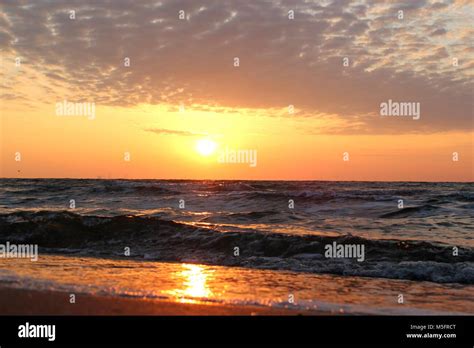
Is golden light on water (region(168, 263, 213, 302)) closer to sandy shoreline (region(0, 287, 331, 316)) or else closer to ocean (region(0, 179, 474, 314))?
ocean (region(0, 179, 474, 314))

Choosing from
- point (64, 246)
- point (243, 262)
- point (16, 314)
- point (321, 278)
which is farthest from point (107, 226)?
point (16, 314)

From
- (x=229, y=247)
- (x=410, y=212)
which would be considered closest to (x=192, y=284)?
(x=229, y=247)

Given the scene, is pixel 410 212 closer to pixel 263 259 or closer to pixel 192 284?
pixel 263 259

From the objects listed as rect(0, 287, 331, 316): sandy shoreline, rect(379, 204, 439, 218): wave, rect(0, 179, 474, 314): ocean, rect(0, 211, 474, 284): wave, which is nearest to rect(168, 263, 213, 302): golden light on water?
rect(0, 179, 474, 314): ocean

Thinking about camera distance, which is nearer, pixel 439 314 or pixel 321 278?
pixel 439 314

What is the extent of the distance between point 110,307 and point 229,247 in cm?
703

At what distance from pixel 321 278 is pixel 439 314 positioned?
3134mm

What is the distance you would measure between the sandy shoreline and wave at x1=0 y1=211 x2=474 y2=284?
14.3ft

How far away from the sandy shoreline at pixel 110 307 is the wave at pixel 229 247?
14.3 feet

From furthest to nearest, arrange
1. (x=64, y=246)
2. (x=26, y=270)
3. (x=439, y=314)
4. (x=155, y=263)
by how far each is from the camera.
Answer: (x=64, y=246) < (x=155, y=263) < (x=26, y=270) < (x=439, y=314)

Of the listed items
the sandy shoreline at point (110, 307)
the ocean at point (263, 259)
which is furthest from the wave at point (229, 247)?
the sandy shoreline at point (110, 307)

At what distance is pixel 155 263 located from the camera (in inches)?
425

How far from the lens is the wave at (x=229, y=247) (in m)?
9.90
